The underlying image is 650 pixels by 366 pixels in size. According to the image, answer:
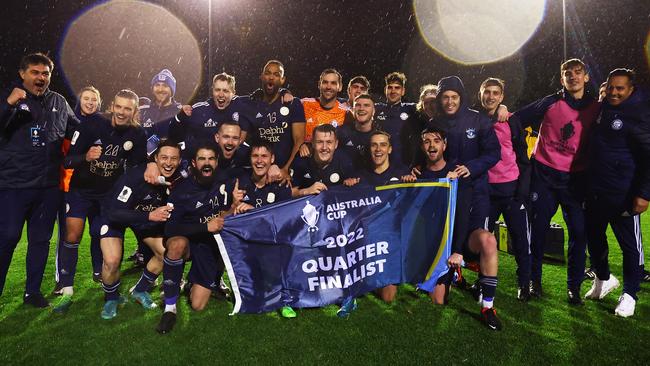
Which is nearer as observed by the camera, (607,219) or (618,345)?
(618,345)

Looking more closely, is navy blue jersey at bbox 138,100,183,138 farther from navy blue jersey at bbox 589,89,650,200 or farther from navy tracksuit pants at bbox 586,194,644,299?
navy tracksuit pants at bbox 586,194,644,299

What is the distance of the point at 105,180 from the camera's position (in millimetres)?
4676

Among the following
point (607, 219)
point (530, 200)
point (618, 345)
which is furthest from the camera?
point (530, 200)

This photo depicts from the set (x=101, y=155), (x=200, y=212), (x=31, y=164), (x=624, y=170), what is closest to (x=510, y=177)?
(x=624, y=170)

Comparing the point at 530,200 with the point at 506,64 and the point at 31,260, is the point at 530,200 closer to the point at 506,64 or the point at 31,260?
the point at 31,260

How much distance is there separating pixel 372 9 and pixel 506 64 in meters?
9.32

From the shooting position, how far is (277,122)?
5.29 metres

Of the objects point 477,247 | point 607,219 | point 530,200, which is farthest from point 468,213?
point 607,219

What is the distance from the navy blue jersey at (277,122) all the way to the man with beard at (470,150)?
5.46 feet

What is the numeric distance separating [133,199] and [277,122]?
185 centimetres

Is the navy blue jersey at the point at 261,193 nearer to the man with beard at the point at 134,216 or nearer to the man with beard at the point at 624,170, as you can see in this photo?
the man with beard at the point at 134,216

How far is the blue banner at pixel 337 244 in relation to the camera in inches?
158

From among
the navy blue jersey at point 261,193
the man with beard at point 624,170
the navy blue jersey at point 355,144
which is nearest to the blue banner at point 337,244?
the navy blue jersey at point 261,193

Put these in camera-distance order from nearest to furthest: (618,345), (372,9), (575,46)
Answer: (618,345) → (575,46) → (372,9)
